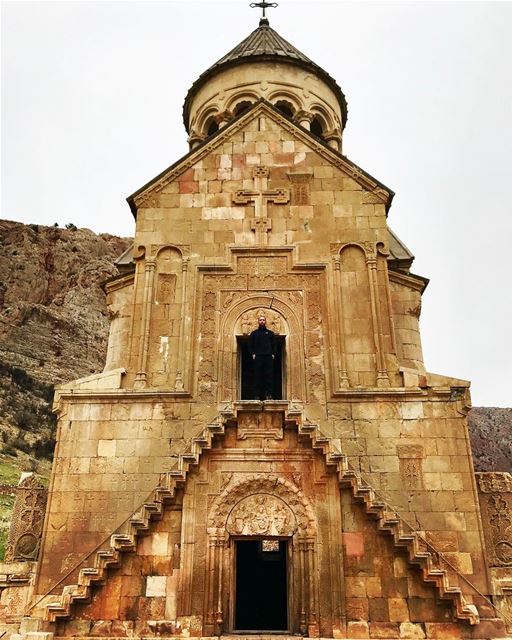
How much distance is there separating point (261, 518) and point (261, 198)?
6954 millimetres

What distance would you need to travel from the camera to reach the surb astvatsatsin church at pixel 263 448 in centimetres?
1005

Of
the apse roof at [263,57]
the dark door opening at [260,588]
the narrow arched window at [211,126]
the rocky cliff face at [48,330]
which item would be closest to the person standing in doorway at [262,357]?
the dark door opening at [260,588]

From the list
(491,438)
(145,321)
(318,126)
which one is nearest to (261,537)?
(145,321)

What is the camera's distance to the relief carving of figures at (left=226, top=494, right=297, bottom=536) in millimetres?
10492

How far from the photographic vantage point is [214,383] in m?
12.1

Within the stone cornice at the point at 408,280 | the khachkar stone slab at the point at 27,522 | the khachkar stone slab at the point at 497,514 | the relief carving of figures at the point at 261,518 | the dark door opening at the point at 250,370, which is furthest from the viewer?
the stone cornice at the point at 408,280

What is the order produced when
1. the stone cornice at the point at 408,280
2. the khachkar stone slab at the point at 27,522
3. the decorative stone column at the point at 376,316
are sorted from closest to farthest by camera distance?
the khachkar stone slab at the point at 27,522, the decorative stone column at the point at 376,316, the stone cornice at the point at 408,280

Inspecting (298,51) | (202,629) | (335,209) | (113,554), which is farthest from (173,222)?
(298,51)

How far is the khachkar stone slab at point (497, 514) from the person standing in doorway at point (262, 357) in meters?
4.32

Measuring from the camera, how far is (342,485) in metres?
10.6

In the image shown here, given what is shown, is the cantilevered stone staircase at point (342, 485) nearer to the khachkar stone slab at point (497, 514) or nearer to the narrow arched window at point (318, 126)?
the khachkar stone slab at point (497, 514)

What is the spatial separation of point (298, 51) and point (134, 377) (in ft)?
43.9

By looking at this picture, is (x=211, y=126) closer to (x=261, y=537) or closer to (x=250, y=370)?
(x=250, y=370)

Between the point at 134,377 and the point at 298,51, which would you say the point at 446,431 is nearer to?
the point at 134,377
